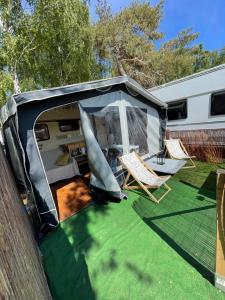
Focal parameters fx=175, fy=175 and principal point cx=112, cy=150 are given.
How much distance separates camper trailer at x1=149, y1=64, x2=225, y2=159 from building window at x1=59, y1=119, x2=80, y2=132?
361 centimetres

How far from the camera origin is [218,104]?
5.34m

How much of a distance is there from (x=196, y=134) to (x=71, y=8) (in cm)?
596

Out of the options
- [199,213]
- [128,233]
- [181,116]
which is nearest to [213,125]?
[181,116]

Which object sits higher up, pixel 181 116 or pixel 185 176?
pixel 181 116

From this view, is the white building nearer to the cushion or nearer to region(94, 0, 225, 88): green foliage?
the cushion

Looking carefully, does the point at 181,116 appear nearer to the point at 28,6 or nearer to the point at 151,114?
the point at 151,114

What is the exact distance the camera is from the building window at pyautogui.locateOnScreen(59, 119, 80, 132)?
591 cm

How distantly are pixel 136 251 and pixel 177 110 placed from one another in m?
5.71

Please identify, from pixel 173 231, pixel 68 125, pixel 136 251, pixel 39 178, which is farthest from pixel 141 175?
pixel 68 125

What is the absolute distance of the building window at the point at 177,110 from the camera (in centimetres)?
639

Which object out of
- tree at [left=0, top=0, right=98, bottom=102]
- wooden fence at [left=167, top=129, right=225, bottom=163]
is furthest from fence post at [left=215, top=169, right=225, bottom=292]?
tree at [left=0, top=0, right=98, bottom=102]

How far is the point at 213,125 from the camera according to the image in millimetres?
5582

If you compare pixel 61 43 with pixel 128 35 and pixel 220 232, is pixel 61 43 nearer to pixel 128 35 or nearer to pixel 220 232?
pixel 128 35

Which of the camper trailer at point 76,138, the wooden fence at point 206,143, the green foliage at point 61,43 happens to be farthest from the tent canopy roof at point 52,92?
the green foliage at point 61,43
